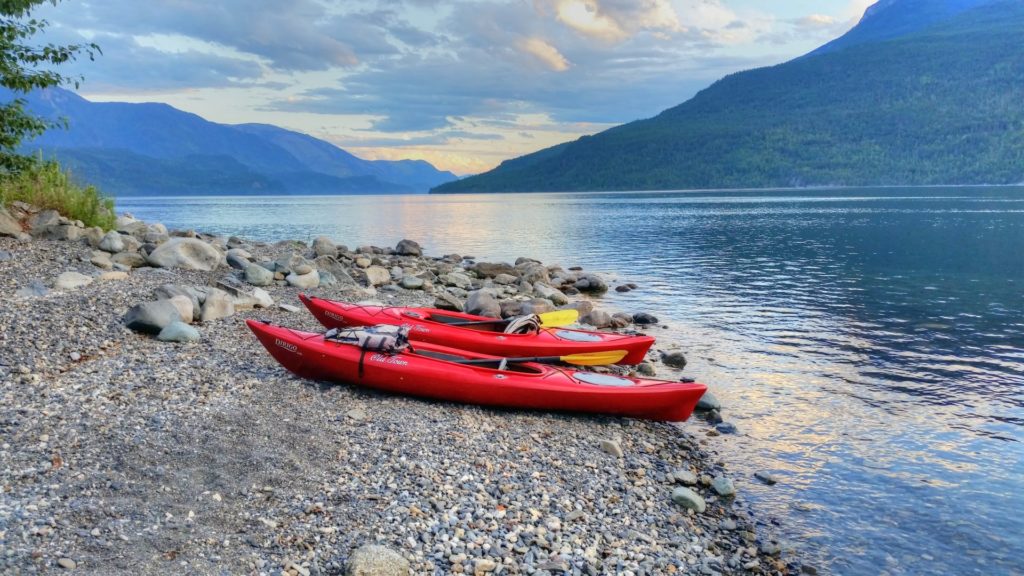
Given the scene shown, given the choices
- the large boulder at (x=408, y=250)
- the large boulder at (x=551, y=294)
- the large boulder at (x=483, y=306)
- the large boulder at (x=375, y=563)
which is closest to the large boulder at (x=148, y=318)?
the large boulder at (x=483, y=306)

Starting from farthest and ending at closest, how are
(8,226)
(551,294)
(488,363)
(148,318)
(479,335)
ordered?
(551,294)
(8,226)
(479,335)
(148,318)
(488,363)

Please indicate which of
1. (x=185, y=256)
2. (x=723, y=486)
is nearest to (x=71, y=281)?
(x=185, y=256)

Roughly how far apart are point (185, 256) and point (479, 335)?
9.30m

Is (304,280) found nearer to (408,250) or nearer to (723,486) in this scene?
(723,486)

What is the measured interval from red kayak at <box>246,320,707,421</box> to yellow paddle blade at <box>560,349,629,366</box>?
245 cm

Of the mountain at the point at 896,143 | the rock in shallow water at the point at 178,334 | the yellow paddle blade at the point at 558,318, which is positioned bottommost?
the yellow paddle blade at the point at 558,318

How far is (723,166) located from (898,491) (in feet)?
608

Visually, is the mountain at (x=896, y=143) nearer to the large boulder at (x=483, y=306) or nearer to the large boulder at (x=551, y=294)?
the large boulder at (x=551, y=294)

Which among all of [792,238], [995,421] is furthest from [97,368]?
[792,238]

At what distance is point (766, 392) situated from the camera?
11914 mm

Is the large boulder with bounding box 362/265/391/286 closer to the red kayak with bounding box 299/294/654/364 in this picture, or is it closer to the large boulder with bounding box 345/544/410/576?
the red kayak with bounding box 299/294/654/364

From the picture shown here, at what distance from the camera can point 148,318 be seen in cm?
1065

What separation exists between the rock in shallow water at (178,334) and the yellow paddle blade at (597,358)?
652 cm

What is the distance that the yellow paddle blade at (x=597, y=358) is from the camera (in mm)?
12656
